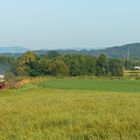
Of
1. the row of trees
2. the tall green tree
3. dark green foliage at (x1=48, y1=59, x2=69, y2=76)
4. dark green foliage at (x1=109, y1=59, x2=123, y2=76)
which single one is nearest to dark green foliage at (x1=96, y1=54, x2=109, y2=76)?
the row of trees

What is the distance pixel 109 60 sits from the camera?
365 ft

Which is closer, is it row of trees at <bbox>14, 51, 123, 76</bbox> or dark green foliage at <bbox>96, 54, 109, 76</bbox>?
row of trees at <bbox>14, 51, 123, 76</bbox>

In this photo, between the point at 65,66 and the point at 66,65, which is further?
the point at 66,65

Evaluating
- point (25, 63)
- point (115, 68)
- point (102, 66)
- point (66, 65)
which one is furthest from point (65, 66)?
point (115, 68)

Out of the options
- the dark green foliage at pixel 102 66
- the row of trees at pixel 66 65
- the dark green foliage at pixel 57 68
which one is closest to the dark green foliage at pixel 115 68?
the row of trees at pixel 66 65

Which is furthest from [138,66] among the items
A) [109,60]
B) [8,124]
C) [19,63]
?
[8,124]

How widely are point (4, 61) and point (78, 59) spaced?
2817 cm

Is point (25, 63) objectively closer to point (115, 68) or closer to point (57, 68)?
point (57, 68)

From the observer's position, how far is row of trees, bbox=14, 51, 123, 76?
97.2m

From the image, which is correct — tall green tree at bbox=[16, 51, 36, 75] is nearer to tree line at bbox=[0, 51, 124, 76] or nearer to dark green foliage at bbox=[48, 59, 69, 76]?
tree line at bbox=[0, 51, 124, 76]

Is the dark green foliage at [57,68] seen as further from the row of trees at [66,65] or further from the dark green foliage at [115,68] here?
the dark green foliage at [115,68]

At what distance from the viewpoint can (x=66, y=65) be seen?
101 metres

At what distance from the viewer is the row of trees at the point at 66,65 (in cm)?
9725

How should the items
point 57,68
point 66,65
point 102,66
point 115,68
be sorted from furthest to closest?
1. point 115,68
2. point 102,66
3. point 66,65
4. point 57,68
